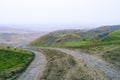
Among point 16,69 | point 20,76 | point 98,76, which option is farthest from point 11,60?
point 98,76

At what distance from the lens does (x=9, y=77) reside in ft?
182

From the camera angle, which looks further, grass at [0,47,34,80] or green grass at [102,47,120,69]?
green grass at [102,47,120,69]

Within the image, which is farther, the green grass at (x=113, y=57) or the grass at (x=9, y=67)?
the green grass at (x=113, y=57)

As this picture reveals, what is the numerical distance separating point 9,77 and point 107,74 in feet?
67.3

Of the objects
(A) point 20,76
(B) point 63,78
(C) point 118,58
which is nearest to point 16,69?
(A) point 20,76

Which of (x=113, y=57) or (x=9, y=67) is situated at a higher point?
(x=113, y=57)

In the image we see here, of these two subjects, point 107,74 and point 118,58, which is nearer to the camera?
point 107,74

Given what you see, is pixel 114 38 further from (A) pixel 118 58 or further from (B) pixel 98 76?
(B) pixel 98 76

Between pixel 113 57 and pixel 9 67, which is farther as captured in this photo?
pixel 113 57

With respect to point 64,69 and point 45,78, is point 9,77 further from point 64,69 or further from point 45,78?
point 64,69

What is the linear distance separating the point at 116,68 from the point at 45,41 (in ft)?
392

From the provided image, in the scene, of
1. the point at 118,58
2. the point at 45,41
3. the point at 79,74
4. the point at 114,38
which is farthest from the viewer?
the point at 45,41

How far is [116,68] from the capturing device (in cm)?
5984

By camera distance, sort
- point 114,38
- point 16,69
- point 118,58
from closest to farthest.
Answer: point 16,69 < point 118,58 < point 114,38
